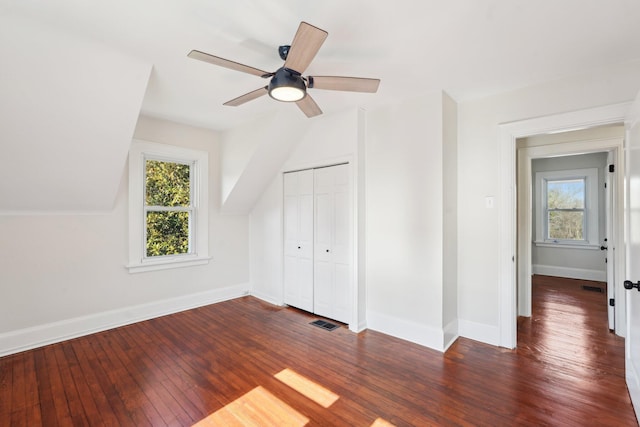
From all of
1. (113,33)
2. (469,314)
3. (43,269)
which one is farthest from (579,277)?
(43,269)

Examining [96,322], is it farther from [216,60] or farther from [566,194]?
[566,194]

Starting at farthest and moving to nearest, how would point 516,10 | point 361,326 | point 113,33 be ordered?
1. point 361,326
2. point 113,33
3. point 516,10

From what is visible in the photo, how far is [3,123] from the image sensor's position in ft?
7.65

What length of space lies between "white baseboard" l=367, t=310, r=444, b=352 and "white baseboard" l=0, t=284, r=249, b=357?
95.0 inches

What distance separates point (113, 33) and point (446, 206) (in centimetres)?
306

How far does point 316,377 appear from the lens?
243 centimetres

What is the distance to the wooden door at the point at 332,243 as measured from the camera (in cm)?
351

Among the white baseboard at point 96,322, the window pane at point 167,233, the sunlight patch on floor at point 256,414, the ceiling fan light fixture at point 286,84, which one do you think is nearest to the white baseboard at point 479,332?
the sunlight patch on floor at point 256,414

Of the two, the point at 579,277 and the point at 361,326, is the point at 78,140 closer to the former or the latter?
the point at 361,326

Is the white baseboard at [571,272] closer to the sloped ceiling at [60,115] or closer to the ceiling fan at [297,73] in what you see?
the ceiling fan at [297,73]

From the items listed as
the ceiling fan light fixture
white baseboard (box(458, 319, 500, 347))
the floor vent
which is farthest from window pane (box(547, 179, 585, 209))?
the ceiling fan light fixture

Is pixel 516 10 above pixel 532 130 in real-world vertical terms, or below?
above

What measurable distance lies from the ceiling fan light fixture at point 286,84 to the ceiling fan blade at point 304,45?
0.05 m

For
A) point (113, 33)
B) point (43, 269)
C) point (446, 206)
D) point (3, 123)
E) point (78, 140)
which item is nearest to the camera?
point (113, 33)
